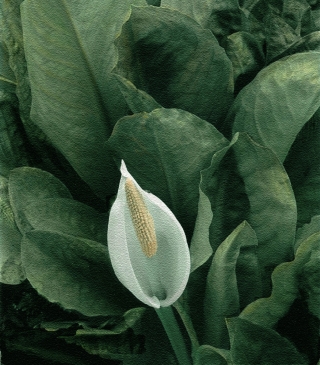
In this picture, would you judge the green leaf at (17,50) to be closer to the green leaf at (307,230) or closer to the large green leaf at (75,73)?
the large green leaf at (75,73)

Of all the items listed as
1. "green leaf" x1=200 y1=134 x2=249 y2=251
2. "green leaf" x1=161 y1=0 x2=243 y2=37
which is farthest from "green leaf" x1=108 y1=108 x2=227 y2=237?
"green leaf" x1=161 y1=0 x2=243 y2=37

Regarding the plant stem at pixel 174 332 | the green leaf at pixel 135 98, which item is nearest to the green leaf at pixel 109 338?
the plant stem at pixel 174 332

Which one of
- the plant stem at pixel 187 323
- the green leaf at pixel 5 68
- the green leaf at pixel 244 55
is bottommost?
the plant stem at pixel 187 323

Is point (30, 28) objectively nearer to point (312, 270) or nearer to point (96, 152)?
point (96, 152)

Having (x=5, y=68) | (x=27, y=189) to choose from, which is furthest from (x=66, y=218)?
(x=5, y=68)

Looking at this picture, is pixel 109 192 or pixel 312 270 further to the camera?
pixel 109 192

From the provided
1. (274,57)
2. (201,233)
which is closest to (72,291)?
(201,233)

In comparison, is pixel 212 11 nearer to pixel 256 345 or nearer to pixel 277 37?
pixel 277 37
